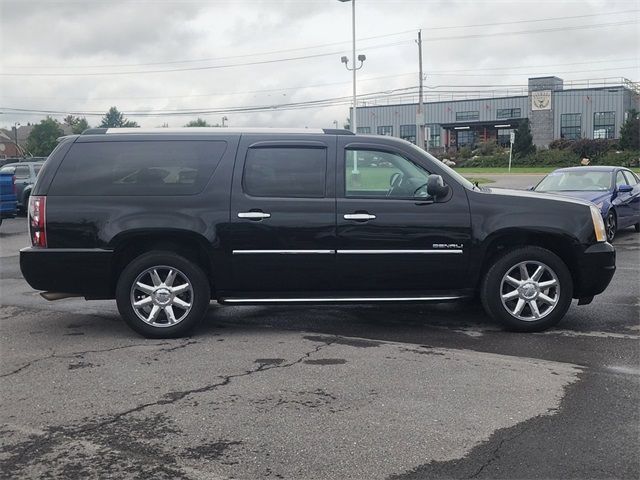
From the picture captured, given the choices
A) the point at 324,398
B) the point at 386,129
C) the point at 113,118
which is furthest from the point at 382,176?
the point at 113,118

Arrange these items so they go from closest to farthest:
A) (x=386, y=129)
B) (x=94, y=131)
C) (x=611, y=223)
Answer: (x=94, y=131) < (x=611, y=223) < (x=386, y=129)

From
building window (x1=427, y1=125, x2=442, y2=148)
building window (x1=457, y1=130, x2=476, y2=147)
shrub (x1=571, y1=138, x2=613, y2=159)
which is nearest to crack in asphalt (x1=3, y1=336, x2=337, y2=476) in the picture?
shrub (x1=571, y1=138, x2=613, y2=159)

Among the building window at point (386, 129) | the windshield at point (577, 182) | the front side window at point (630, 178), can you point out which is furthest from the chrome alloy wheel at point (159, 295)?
the building window at point (386, 129)

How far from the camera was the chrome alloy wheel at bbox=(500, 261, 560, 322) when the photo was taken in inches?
255

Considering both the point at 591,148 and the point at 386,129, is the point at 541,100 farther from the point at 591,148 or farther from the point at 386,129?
the point at 591,148

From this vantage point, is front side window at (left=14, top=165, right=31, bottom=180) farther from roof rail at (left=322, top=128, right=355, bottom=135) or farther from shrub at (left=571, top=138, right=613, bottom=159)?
shrub at (left=571, top=138, right=613, bottom=159)

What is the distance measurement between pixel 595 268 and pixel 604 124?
7379 cm

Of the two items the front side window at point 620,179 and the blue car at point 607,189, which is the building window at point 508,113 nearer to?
the blue car at point 607,189

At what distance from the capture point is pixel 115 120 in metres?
116

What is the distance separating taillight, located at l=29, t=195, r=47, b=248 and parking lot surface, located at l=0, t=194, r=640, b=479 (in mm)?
932

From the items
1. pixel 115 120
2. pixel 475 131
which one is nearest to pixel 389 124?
pixel 475 131

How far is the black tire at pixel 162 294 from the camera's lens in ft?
20.7

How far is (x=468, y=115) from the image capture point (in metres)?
82.2

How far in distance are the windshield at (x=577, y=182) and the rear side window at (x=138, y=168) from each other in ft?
28.9
